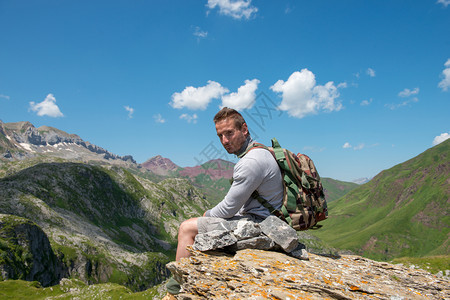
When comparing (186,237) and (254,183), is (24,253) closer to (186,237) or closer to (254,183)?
(186,237)

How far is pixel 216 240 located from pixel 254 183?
7.59 ft

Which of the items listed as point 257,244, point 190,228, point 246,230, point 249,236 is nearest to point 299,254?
Result: point 257,244

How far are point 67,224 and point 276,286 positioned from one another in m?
197

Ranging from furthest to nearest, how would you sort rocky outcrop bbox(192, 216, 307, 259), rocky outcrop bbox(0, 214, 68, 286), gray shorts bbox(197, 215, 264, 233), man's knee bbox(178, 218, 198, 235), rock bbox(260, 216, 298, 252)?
rocky outcrop bbox(0, 214, 68, 286), man's knee bbox(178, 218, 198, 235), gray shorts bbox(197, 215, 264, 233), rocky outcrop bbox(192, 216, 307, 259), rock bbox(260, 216, 298, 252)

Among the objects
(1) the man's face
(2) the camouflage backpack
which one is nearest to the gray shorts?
(2) the camouflage backpack

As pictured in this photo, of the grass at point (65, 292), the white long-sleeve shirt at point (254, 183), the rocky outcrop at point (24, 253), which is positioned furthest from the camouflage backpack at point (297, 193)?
the rocky outcrop at point (24, 253)

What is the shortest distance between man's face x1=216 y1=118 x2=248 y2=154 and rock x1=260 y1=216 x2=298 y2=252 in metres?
2.66

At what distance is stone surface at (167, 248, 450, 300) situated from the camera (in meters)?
6.68

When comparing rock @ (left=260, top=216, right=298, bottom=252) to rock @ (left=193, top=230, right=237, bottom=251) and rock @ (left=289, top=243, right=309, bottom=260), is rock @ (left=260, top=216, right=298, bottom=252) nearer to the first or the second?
rock @ (left=289, top=243, right=309, bottom=260)

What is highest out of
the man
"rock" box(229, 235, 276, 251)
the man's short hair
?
the man's short hair

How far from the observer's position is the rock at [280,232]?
309 inches

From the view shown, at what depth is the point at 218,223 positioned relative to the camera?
8172 mm

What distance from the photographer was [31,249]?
359 feet

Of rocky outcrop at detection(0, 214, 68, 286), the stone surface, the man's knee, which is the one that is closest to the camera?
the stone surface
